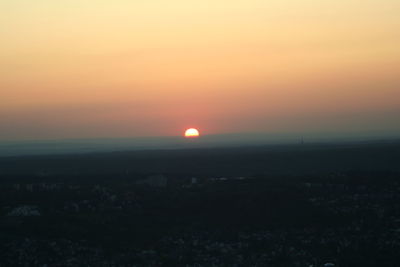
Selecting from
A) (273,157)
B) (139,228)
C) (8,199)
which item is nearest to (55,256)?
(139,228)

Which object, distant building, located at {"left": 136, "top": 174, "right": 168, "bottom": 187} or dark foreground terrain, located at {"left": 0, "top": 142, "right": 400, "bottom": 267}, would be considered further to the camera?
distant building, located at {"left": 136, "top": 174, "right": 168, "bottom": 187}

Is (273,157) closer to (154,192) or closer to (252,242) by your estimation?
(154,192)

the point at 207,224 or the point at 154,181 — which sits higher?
the point at 154,181

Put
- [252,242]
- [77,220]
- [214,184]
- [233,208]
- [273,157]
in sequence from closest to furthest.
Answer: [252,242] < [77,220] < [233,208] < [214,184] < [273,157]

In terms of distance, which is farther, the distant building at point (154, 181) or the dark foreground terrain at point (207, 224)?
the distant building at point (154, 181)

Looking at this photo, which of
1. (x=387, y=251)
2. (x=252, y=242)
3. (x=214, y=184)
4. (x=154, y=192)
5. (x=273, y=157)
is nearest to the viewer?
(x=387, y=251)

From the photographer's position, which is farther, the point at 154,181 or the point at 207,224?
the point at 154,181

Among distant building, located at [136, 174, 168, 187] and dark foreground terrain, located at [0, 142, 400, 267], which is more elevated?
distant building, located at [136, 174, 168, 187]

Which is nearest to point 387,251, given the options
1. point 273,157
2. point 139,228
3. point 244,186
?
point 139,228

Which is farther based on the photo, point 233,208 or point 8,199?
point 8,199

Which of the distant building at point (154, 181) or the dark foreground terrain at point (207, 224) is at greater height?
the distant building at point (154, 181)
